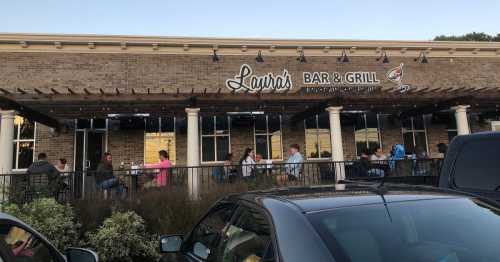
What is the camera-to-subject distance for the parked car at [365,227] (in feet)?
6.91

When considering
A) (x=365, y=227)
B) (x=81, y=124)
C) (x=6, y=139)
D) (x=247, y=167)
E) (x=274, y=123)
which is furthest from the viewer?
(x=274, y=123)

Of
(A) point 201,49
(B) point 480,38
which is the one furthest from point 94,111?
(B) point 480,38

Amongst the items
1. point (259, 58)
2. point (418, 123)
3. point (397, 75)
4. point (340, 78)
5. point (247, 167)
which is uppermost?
point (259, 58)

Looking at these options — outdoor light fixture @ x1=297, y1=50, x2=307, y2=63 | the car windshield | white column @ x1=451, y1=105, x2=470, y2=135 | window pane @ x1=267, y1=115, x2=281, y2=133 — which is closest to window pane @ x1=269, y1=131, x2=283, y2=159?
window pane @ x1=267, y1=115, x2=281, y2=133

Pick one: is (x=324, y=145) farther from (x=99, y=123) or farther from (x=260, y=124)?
(x=99, y=123)

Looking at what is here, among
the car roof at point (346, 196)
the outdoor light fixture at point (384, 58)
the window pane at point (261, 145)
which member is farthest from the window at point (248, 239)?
the outdoor light fixture at point (384, 58)

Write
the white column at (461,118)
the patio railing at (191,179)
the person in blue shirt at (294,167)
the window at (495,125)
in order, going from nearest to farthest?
the patio railing at (191,179)
the person in blue shirt at (294,167)
the white column at (461,118)
the window at (495,125)

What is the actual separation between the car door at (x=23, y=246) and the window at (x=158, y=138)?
13295 millimetres

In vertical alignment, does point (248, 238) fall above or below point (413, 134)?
below

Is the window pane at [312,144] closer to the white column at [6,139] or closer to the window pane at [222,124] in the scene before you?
the window pane at [222,124]

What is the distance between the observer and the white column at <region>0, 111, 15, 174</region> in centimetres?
1273

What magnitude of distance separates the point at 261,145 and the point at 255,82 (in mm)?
2556

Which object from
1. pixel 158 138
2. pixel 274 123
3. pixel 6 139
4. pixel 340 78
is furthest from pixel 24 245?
pixel 340 78

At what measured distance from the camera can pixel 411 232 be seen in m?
2.34
